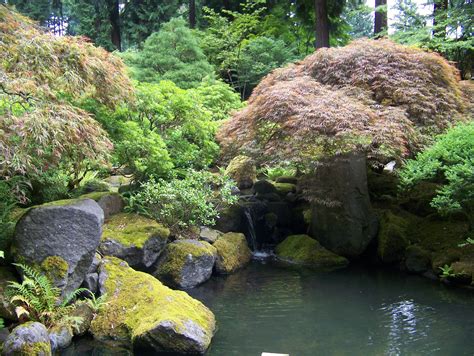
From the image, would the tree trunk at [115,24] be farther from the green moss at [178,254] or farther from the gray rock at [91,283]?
the gray rock at [91,283]

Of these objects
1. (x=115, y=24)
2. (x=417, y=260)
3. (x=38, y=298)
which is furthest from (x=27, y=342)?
(x=115, y=24)

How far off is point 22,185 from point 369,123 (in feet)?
20.0

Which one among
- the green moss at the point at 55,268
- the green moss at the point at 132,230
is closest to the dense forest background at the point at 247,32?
the green moss at the point at 132,230

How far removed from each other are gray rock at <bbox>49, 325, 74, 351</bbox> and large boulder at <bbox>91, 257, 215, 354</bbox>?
330 millimetres

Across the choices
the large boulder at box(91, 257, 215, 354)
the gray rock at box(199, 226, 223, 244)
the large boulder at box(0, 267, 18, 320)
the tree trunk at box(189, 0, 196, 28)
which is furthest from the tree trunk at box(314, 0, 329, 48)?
the large boulder at box(0, 267, 18, 320)

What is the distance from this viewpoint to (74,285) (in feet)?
21.5

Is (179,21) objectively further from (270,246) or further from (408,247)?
(408,247)

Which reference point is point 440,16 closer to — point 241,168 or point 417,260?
point 241,168

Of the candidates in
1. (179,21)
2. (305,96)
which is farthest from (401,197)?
(179,21)

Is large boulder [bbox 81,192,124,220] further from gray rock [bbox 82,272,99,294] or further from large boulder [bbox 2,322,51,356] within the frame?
large boulder [bbox 2,322,51,356]

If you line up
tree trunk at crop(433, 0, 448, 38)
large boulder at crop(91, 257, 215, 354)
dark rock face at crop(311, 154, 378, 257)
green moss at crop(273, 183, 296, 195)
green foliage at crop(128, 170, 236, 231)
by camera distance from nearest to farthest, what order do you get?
large boulder at crop(91, 257, 215, 354) → green foliage at crop(128, 170, 236, 231) → dark rock face at crop(311, 154, 378, 257) → green moss at crop(273, 183, 296, 195) → tree trunk at crop(433, 0, 448, 38)

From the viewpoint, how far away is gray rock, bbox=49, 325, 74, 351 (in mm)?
5828

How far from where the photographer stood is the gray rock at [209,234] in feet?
31.7

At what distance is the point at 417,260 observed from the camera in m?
9.20
